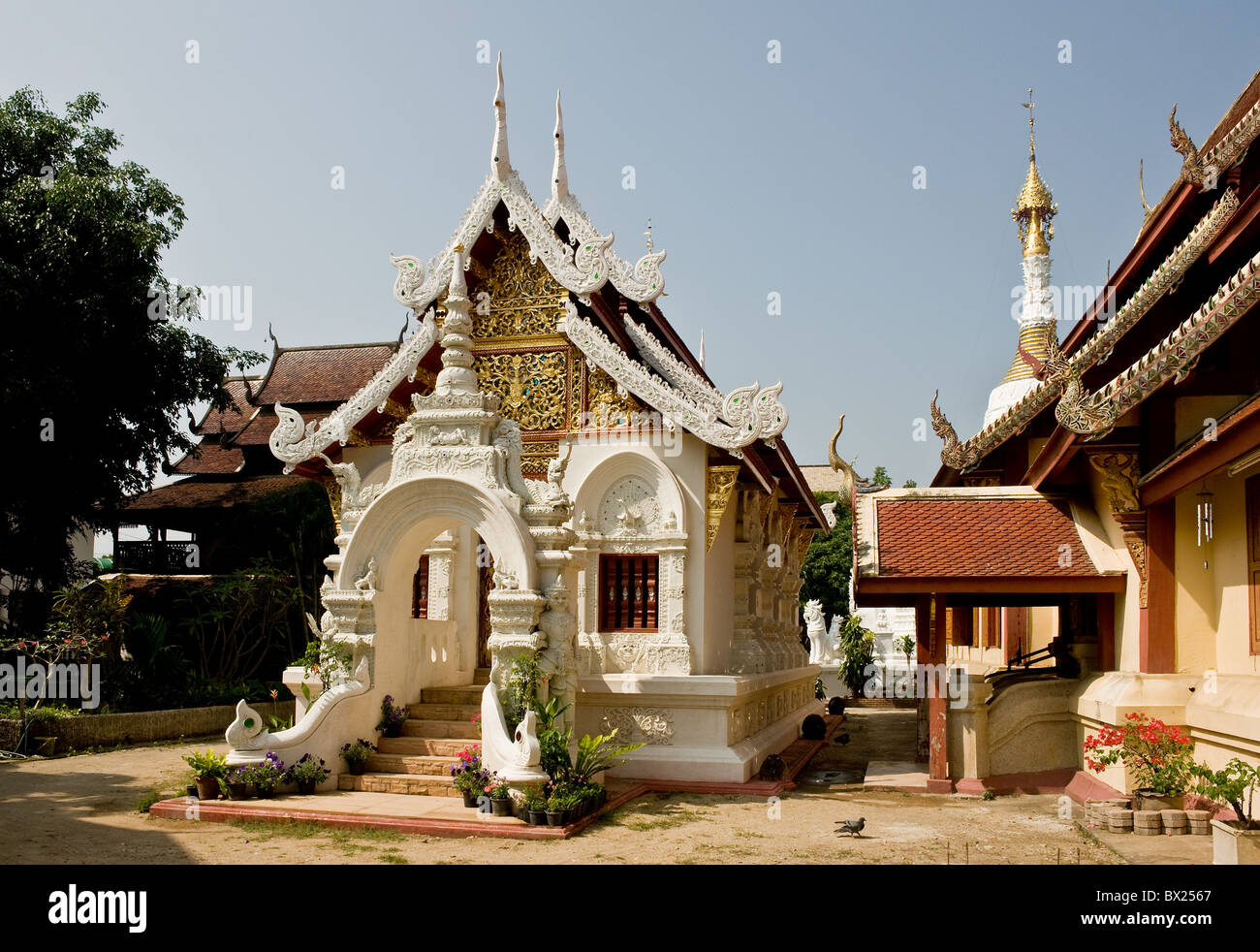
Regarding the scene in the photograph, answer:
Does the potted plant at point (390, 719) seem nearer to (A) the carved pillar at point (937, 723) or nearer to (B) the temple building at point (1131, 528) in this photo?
(B) the temple building at point (1131, 528)

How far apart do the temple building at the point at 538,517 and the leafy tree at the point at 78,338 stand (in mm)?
6199

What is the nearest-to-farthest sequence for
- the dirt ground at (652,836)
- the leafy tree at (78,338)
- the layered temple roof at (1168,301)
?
the dirt ground at (652,836)
the layered temple roof at (1168,301)
the leafy tree at (78,338)

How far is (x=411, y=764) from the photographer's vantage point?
1077cm

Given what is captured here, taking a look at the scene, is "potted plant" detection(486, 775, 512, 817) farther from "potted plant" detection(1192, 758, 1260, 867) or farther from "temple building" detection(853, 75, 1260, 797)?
"potted plant" detection(1192, 758, 1260, 867)

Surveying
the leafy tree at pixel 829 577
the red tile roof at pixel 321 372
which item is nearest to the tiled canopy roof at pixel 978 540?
the red tile roof at pixel 321 372

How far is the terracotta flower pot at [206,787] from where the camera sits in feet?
33.1

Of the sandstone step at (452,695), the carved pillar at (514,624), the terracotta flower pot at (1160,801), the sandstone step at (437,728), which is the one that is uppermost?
the carved pillar at (514,624)

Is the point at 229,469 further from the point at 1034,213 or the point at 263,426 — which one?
the point at 1034,213

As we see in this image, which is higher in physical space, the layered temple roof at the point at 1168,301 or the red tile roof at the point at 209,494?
the layered temple roof at the point at 1168,301

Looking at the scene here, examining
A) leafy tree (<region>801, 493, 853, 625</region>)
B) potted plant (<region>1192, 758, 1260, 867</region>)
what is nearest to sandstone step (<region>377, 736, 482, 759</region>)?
potted plant (<region>1192, 758, 1260, 867</region>)

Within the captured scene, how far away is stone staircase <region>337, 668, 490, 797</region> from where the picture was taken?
10.5 metres

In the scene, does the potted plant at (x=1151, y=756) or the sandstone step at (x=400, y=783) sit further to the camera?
the sandstone step at (x=400, y=783)

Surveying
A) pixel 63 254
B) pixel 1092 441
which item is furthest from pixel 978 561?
pixel 63 254

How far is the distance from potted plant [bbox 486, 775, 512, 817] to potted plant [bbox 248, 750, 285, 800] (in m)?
2.08
